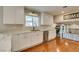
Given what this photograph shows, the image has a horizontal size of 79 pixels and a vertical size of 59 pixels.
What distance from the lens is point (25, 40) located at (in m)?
4.19

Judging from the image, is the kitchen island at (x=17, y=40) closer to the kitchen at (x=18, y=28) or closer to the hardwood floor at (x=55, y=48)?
the kitchen at (x=18, y=28)

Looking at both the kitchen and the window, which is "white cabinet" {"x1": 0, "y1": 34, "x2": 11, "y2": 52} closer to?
the kitchen

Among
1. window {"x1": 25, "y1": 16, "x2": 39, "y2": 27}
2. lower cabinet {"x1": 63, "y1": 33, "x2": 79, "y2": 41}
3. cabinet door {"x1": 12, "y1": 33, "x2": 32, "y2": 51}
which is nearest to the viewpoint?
cabinet door {"x1": 12, "y1": 33, "x2": 32, "y2": 51}

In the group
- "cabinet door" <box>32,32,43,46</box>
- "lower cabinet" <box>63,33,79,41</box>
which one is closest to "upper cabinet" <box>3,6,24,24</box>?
"cabinet door" <box>32,32,43,46</box>

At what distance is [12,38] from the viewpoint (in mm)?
3412

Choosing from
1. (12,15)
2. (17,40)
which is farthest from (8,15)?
(17,40)

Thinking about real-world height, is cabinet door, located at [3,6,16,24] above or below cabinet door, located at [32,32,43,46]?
above

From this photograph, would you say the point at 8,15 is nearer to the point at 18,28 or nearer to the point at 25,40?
the point at 18,28

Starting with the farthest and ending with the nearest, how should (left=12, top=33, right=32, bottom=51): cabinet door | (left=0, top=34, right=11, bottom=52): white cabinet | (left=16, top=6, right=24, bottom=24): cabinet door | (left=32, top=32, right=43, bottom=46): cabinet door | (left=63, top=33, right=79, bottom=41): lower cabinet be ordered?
(left=63, top=33, right=79, bottom=41): lower cabinet → (left=32, top=32, right=43, bottom=46): cabinet door → (left=16, top=6, right=24, bottom=24): cabinet door → (left=12, top=33, right=32, bottom=51): cabinet door → (left=0, top=34, right=11, bottom=52): white cabinet

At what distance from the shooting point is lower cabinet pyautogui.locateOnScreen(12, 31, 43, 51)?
3593mm
